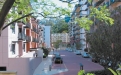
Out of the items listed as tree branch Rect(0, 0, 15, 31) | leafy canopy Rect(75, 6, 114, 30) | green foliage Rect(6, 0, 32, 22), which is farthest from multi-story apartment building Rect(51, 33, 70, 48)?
tree branch Rect(0, 0, 15, 31)

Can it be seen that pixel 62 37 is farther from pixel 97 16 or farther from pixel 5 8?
pixel 5 8

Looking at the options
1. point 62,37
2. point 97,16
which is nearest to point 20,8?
point 97,16

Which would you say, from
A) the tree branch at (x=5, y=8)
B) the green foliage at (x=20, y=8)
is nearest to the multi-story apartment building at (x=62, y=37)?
the green foliage at (x=20, y=8)

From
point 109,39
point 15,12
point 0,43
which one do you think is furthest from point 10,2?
point 0,43

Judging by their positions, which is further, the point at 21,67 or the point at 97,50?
the point at 21,67

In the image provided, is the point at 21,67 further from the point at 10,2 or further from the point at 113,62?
the point at 10,2

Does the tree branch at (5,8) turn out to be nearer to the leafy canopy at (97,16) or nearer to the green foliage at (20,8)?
the green foliage at (20,8)

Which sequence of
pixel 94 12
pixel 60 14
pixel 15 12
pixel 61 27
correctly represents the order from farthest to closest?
1. pixel 61 27
2. pixel 15 12
3. pixel 60 14
4. pixel 94 12

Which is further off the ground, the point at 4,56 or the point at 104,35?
the point at 104,35

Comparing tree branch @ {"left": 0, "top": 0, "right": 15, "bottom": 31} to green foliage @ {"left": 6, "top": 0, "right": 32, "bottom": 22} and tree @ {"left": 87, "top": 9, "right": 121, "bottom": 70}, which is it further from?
tree @ {"left": 87, "top": 9, "right": 121, "bottom": 70}

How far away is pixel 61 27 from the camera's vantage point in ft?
448

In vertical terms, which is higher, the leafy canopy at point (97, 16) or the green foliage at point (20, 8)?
the green foliage at point (20, 8)

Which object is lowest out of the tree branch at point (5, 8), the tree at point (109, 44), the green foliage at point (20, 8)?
the tree at point (109, 44)

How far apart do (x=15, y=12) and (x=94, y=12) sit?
138 inches
